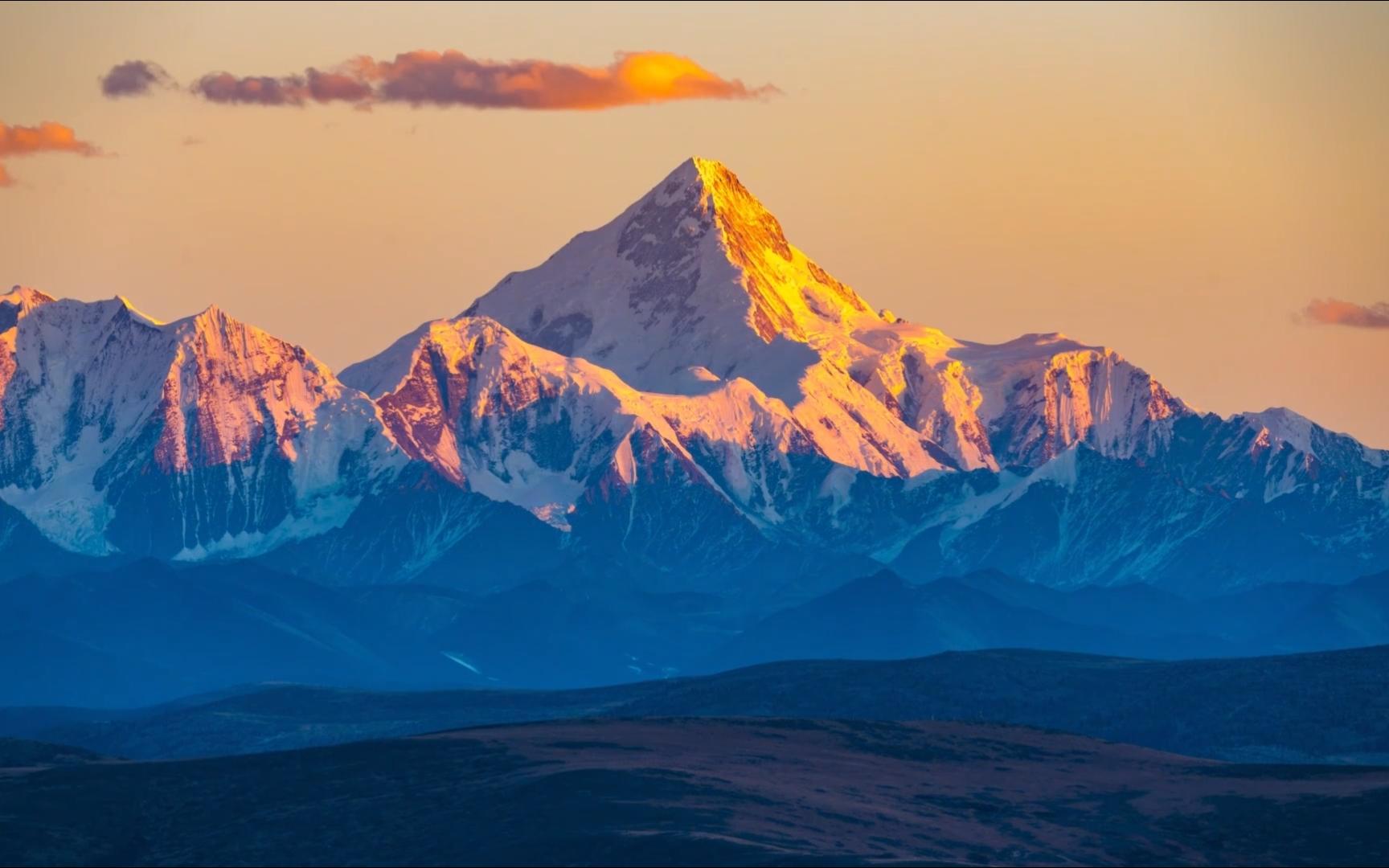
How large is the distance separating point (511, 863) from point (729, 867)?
14799 mm

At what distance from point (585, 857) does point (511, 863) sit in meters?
4.74

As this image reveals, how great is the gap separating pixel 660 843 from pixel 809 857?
954 cm

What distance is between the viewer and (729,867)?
19225cm

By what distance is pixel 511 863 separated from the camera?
199875 millimetres

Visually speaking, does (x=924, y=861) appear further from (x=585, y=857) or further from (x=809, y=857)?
(x=585, y=857)

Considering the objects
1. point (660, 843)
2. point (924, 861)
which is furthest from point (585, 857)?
point (924, 861)

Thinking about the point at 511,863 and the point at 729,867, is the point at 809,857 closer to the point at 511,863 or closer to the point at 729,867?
the point at 729,867

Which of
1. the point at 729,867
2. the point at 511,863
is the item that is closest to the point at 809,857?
the point at 729,867

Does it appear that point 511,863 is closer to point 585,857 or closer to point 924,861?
point 585,857

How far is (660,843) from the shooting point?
199500mm

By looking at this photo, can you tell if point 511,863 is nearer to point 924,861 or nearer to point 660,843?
point 660,843

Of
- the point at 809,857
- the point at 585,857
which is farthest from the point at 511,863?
the point at 809,857

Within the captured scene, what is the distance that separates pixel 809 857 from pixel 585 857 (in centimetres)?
1321

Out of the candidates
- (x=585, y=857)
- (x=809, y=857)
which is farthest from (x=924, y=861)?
(x=585, y=857)
